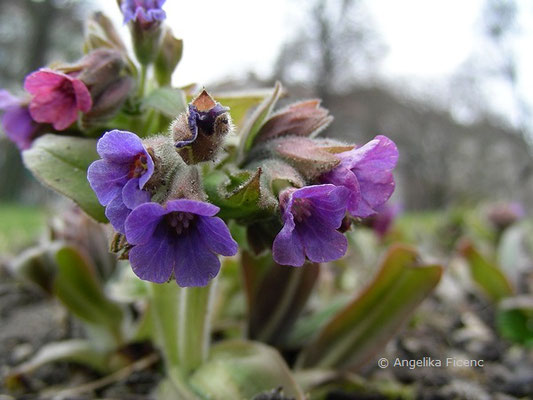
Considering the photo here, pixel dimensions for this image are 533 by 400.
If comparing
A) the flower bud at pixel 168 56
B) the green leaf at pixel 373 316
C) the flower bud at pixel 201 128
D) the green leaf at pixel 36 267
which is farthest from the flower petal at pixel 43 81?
the green leaf at pixel 373 316

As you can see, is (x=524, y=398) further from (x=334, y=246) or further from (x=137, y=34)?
(x=137, y=34)

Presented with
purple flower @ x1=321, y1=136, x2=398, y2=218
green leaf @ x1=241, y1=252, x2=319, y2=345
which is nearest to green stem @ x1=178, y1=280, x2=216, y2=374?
green leaf @ x1=241, y1=252, x2=319, y2=345

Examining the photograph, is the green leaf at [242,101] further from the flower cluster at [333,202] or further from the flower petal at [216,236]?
the flower petal at [216,236]

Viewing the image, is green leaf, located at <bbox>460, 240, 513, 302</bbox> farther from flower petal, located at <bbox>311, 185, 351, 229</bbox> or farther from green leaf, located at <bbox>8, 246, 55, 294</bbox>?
green leaf, located at <bbox>8, 246, 55, 294</bbox>

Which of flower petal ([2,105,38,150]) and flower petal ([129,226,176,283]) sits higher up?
flower petal ([2,105,38,150])

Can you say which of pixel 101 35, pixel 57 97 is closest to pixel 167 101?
pixel 57 97

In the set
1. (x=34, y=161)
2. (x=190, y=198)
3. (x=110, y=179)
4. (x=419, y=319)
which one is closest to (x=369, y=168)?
(x=190, y=198)
